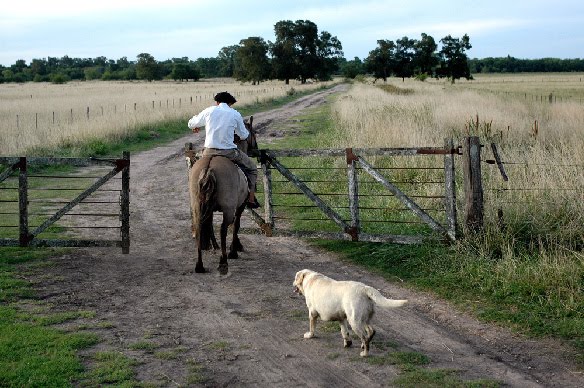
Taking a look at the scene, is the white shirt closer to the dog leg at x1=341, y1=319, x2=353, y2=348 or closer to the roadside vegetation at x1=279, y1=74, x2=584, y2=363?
the roadside vegetation at x1=279, y1=74, x2=584, y2=363

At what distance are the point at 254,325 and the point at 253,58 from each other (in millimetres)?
95808

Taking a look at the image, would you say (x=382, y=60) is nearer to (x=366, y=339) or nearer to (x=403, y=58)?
(x=403, y=58)

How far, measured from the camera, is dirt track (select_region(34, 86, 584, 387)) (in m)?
5.83

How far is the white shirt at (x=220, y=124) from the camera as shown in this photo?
9641 mm

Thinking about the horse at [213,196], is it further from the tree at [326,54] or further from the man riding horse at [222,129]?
the tree at [326,54]

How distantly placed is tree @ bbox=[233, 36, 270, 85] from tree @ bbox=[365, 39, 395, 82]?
2312cm

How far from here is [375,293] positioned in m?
6.12

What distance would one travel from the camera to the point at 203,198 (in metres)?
9.11

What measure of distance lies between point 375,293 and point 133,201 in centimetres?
971

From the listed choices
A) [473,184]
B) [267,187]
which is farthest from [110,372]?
[473,184]

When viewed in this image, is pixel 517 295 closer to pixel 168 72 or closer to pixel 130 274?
pixel 130 274

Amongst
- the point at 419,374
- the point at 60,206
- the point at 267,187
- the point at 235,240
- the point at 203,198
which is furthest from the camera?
the point at 60,206

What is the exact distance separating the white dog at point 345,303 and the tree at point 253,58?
94.8 m

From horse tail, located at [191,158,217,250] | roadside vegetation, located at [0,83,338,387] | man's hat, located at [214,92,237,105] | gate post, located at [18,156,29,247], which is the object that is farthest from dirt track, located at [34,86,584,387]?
man's hat, located at [214,92,237,105]
